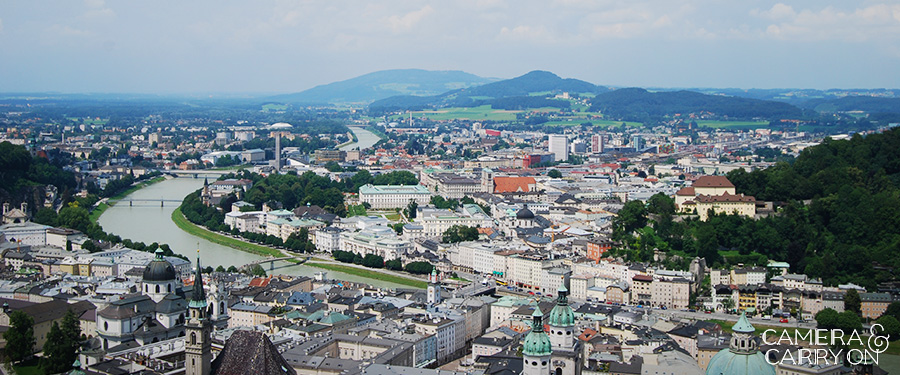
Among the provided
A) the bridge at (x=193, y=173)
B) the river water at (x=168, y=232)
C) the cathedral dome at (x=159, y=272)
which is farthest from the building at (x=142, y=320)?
the bridge at (x=193, y=173)

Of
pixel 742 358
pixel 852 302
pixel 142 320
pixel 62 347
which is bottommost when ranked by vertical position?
pixel 852 302

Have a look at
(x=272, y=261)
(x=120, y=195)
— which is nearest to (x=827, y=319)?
(x=272, y=261)

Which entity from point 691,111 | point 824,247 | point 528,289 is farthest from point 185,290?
point 691,111

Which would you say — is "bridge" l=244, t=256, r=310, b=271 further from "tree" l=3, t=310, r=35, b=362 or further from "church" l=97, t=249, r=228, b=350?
"church" l=97, t=249, r=228, b=350

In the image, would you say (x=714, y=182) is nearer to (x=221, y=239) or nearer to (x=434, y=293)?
(x=434, y=293)

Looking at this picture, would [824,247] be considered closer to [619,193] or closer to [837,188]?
[837,188]

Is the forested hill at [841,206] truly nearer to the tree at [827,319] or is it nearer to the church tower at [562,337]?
the tree at [827,319]

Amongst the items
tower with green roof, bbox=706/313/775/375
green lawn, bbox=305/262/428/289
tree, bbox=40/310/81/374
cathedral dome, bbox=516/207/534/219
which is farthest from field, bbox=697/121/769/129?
tower with green roof, bbox=706/313/775/375
